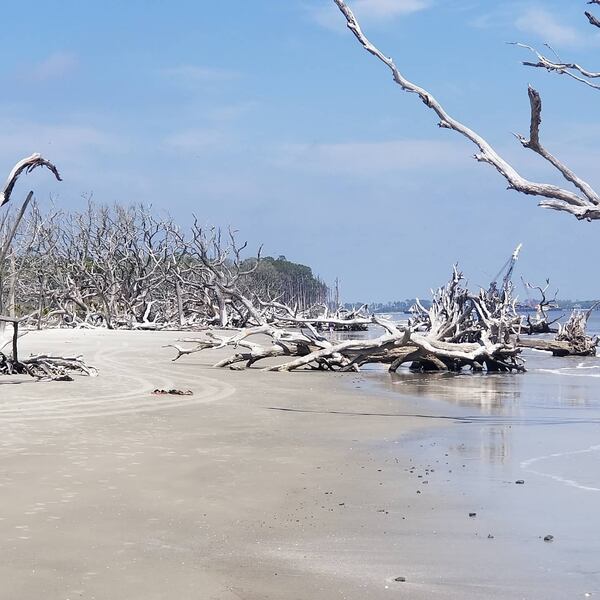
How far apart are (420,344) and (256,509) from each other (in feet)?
44.2

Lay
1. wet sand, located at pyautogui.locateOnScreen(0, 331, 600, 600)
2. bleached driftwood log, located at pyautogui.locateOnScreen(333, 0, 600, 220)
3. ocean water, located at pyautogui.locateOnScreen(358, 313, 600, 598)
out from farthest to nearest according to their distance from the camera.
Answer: bleached driftwood log, located at pyautogui.locateOnScreen(333, 0, 600, 220) < ocean water, located at pyautogui.locateOnScreen(358, 313, 600, 598) < wet sand, located at pyautogui.locateOnScreen(0, 331, 600, 600)

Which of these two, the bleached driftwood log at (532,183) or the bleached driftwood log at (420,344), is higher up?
the bleached driftwood log at (532,183)

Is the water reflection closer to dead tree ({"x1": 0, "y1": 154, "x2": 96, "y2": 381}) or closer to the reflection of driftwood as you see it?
dead tree ({"x1": 0, "y1": 154, "x2": 96, "y2": 381})

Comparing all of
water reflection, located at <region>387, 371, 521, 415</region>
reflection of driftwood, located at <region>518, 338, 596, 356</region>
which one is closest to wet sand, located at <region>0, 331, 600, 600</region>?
water reflection, located at <region>387, 371, 521, 415</region>

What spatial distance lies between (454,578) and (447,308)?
687 inches

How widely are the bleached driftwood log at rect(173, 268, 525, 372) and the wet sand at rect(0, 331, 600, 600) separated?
25.2 feet

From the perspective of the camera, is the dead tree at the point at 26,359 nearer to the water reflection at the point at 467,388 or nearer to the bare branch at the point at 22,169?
the bare branch at the point at 22,169

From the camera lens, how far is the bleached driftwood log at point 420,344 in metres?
19.2

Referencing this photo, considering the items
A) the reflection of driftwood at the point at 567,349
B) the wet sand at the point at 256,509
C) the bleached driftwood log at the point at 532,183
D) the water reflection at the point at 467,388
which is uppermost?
the bleached driftwood log at the point at 532,183

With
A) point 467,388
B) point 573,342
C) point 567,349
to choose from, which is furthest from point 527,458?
point 573,342

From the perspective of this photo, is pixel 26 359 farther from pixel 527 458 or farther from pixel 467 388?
pixel 527 458

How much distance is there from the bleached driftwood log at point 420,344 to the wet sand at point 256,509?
7.67m

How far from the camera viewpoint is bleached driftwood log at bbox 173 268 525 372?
19.2 meters

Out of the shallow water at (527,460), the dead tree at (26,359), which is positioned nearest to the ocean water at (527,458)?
the shallow water at (527,460)
